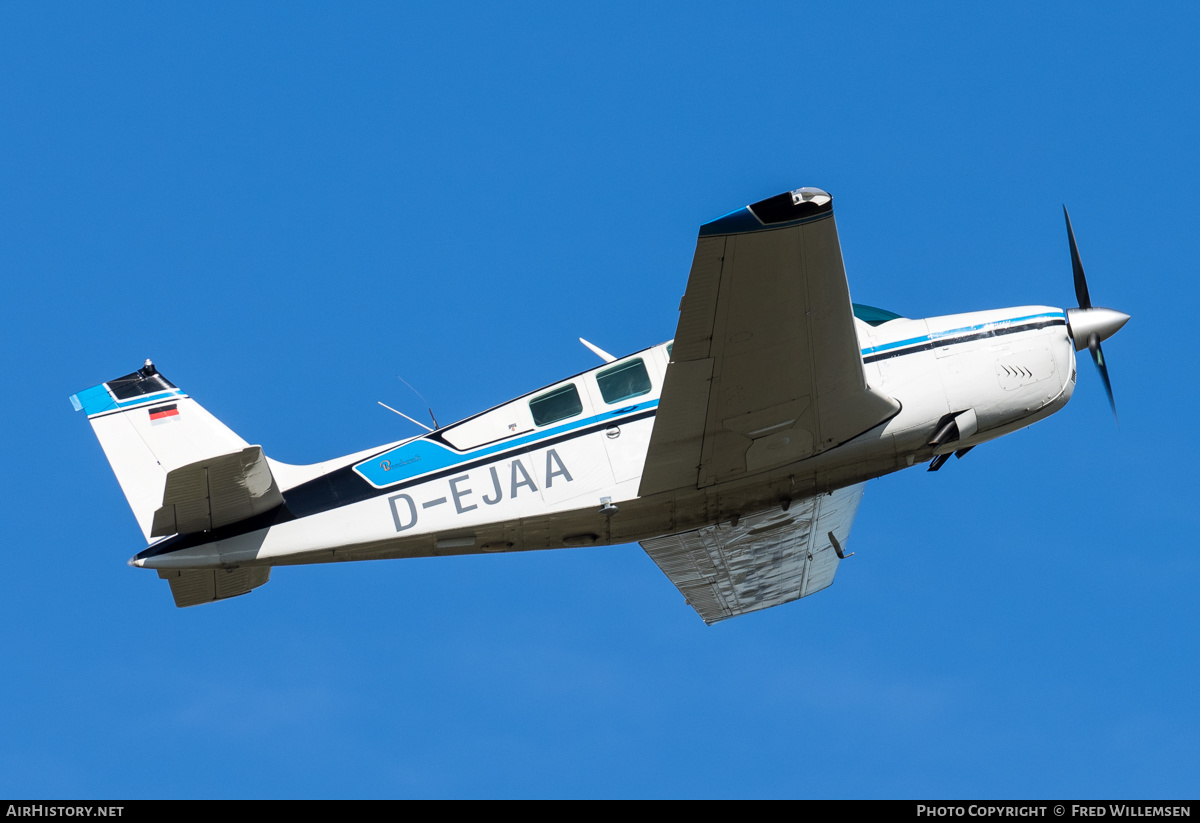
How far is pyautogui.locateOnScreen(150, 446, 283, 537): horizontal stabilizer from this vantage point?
11742 mm

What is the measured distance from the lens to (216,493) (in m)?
12.0

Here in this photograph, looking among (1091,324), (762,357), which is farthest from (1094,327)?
(762,357)

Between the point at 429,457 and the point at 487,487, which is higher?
the point at 429,457

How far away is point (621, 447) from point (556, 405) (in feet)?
2.95

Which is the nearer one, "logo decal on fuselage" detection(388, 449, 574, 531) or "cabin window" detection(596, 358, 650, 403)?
"logo decal on fuselage" detection(388, 449, 574, 531)

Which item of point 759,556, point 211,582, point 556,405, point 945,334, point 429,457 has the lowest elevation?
→ point 759,556

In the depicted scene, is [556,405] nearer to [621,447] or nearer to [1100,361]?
[621,447]

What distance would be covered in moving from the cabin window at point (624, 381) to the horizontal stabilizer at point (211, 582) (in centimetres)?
446

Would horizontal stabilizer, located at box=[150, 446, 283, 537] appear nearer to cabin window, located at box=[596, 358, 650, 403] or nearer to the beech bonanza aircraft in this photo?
the beech bonanza aircraft

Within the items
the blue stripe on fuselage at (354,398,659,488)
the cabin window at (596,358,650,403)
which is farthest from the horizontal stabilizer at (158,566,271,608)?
the cabin window at (596,358,650,403)

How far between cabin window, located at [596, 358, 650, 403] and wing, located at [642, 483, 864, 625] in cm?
228

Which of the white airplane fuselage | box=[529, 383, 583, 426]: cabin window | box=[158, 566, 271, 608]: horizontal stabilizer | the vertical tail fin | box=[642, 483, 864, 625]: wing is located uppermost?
the vertical tail fin

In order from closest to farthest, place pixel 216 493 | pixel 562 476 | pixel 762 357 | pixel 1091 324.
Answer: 1. pixel 762 357
2. pixel 216 493
3. pixel 562 476
4. pixel 1091 324
